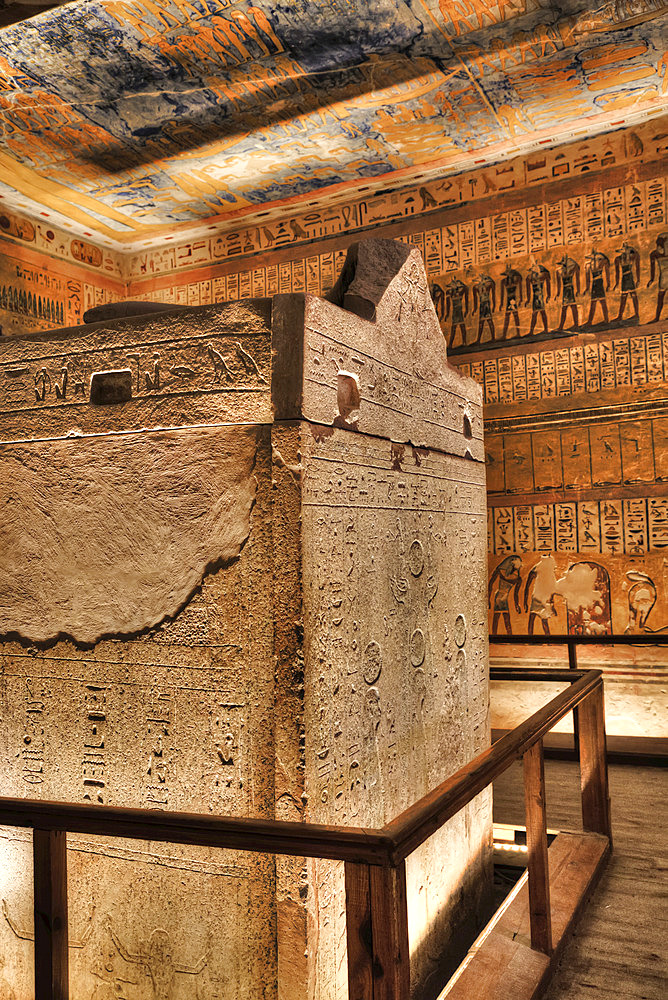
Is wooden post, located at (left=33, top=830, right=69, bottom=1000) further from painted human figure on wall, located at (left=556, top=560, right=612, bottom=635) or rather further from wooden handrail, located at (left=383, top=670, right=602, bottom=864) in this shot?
painted human figure on wall, located at (left=556, top=560, right=612, bottom=635)

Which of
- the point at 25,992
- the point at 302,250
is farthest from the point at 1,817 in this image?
the point at 302,250

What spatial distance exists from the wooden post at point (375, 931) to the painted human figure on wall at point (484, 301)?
5607mm

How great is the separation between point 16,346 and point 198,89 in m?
4.16

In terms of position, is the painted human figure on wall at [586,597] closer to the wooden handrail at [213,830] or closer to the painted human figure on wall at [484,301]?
the painted human figure on wall at [484,301]

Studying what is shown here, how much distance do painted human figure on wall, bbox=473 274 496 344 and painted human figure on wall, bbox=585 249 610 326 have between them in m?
0.76

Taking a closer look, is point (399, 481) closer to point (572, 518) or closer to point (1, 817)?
point (1, 817)

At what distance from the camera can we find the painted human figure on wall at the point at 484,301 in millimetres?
6398

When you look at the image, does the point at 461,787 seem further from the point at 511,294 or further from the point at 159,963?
the point at 511,294

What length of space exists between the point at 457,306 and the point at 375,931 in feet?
19.2

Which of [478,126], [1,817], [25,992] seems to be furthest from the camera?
[478,126]

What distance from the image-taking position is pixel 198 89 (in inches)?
220

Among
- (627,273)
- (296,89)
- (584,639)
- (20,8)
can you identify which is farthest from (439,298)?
(20,8)

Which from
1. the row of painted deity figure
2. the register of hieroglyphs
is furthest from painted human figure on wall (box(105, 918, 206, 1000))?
the row of painted deity figure

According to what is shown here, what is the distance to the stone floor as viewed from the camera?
7.71 ft
